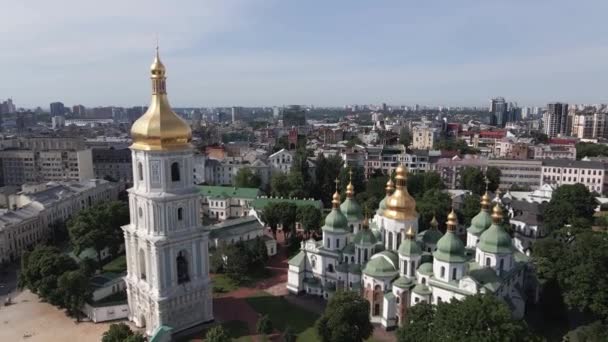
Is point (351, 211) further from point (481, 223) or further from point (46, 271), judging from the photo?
point (46, 271)

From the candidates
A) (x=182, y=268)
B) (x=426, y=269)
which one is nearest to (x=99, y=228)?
(x=182, y=268)

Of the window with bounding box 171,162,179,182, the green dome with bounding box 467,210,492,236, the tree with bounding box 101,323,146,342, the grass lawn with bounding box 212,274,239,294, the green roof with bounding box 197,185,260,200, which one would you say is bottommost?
the grass lawn with bounding box 212,274,239,294

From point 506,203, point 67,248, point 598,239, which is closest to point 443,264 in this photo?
point 598,239

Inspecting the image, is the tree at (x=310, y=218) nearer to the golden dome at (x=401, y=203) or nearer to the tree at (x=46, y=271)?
the golden dome at (x=401, y=203)

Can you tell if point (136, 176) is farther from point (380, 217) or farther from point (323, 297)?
point (380, 217)

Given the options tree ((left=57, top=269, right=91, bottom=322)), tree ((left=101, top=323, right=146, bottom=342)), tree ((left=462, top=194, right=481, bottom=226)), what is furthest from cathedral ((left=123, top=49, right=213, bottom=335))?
tree ((left=462, top=194, right=481, bottom=226))

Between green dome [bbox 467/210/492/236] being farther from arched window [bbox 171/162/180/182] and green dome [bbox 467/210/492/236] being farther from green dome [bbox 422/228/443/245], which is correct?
arched window [bbox 171/162/180/182]
